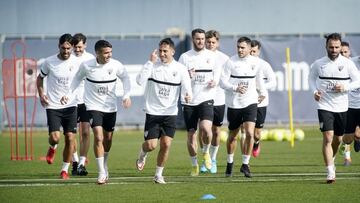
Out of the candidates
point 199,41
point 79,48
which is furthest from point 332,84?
point 79,48

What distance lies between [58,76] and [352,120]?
608 centimetres

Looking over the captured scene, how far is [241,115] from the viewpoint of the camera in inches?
743

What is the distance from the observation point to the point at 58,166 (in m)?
22.0

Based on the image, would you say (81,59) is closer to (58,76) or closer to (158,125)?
(58,76)

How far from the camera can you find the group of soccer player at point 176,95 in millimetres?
17219

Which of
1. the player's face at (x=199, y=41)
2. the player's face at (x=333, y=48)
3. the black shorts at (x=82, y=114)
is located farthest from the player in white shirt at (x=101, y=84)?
the player's face at (x=333, y=48)

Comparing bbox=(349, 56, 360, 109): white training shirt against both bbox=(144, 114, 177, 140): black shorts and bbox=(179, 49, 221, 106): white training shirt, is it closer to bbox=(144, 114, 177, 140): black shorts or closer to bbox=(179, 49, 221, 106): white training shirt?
bbox=(179, 49, 221, 106): white training shirt

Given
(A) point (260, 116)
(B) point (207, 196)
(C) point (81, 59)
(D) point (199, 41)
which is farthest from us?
(A) point (260, 116)

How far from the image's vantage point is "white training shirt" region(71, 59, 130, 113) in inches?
686

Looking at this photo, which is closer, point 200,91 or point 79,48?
point 79,48

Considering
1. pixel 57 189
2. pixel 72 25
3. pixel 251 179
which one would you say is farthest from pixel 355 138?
pixel 72 25

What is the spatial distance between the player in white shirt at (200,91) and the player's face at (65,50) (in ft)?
7.87

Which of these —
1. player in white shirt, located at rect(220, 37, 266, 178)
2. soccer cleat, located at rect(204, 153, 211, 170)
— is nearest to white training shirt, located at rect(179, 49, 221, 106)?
player in white shirt, located at rect(220, 37, 266, 178)

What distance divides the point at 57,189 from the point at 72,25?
81.6 ft
